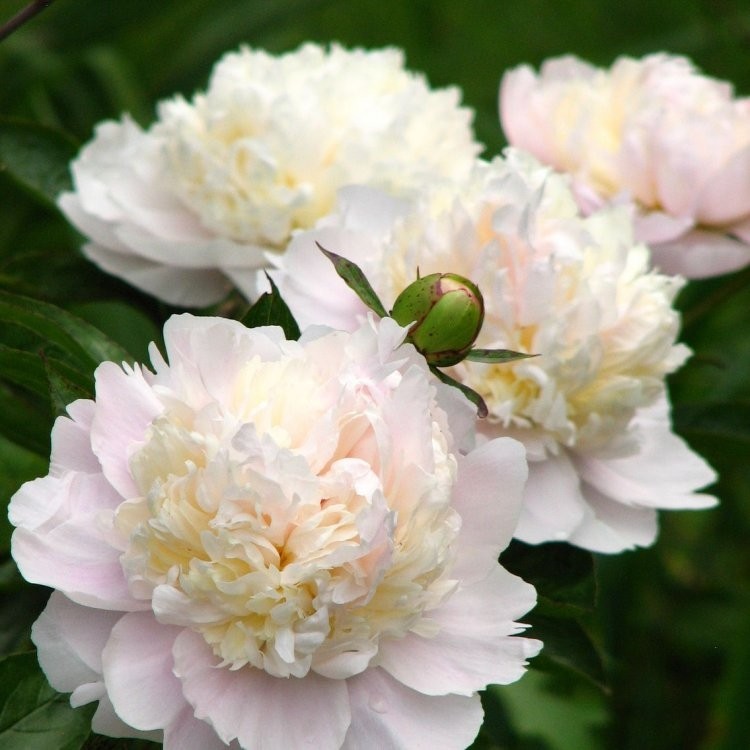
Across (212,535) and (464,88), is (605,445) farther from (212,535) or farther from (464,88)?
(464,88)

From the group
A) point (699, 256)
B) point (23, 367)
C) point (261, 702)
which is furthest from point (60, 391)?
point (699, 256)

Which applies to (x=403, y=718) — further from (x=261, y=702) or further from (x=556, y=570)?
(x=556, y=570)

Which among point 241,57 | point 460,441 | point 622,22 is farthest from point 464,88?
point 460,441

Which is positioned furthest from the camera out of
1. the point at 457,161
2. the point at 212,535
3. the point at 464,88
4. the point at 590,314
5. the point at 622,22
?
the point at 622,22

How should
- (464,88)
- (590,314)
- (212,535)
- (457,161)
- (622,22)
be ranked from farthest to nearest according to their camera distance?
(622,22)
(464,88)
(457,161)
(590,314)
(212,535)

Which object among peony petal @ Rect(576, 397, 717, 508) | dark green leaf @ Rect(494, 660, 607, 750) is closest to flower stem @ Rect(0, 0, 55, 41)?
peony petal @ Rect(576, 397, 717, 508)

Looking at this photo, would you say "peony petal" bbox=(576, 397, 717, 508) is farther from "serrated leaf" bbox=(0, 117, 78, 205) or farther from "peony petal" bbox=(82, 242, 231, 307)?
"serrated leaf" bbox=(0, 117, 78, 205)
